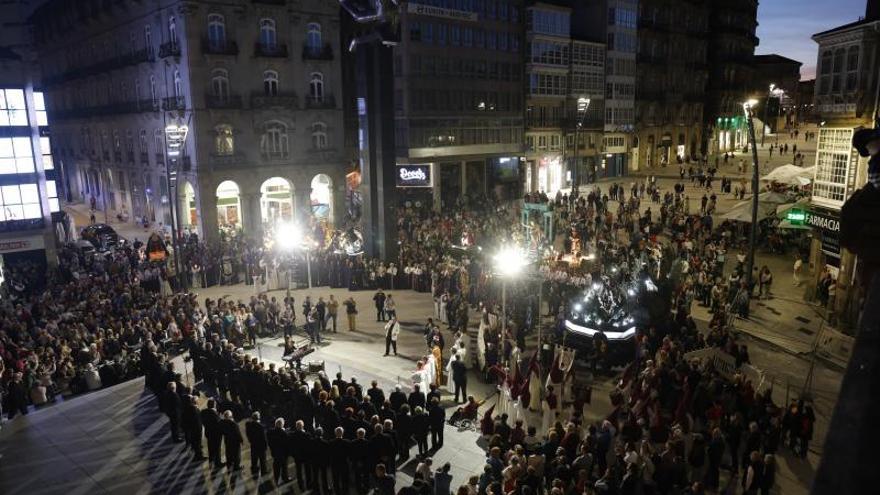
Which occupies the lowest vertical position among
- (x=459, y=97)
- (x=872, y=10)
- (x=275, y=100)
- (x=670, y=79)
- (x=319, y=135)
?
(x=319, y=135)

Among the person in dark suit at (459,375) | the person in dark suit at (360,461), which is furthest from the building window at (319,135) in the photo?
the person in dark suit at (360,461)

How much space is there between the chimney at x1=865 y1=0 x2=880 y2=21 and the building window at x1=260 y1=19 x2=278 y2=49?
32.7 m

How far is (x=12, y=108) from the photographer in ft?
111

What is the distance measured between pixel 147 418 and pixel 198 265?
48.6 ft

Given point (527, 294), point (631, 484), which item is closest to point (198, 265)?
point (527, 294)

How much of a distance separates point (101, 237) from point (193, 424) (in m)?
28.7

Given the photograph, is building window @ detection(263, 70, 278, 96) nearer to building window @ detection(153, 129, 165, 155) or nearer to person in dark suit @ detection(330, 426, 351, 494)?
building window @ detection(153, 129, 165, 155)

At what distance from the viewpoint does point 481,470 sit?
14.0 meters

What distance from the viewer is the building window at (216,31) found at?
37.2 m

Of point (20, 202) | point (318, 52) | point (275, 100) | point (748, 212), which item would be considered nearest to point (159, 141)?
point (275, 100)

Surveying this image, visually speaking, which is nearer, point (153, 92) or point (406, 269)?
point (406, 269)

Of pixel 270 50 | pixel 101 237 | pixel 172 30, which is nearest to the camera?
pixel 172 30

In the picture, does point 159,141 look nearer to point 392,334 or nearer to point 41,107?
point 392,334

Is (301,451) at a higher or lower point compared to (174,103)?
lower
